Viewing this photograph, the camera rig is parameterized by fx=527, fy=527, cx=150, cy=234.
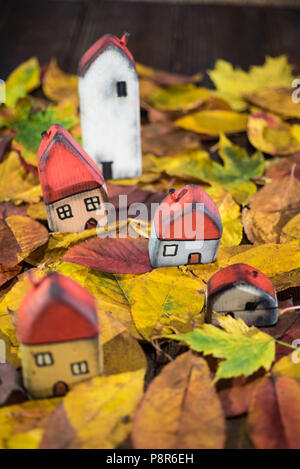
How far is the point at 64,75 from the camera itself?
1.59 m

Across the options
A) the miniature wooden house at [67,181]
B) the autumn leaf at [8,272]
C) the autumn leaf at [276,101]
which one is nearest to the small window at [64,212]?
the miniature wooden house at [67,181]

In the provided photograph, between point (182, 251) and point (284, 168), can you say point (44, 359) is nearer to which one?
point (182, 251)

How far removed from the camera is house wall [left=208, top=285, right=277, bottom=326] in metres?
0.75

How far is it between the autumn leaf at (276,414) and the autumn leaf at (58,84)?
100 cm

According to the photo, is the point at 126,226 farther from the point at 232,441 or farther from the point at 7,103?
the point at 7,103

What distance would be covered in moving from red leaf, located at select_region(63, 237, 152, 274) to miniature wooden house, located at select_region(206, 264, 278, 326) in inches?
6.7

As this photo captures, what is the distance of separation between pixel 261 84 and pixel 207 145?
1.15 feet

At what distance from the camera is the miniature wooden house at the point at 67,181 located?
0.90 m

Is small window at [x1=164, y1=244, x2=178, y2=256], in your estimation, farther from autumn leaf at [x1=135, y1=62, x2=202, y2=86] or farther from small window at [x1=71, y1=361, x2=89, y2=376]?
autumn leaf at [x1=135, y1=62, x2=202, y2=86]

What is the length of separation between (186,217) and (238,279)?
0.15 metres

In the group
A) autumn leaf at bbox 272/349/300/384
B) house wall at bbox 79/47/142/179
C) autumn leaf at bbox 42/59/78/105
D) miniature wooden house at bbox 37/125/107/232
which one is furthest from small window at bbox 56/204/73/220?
autumn leaf at bbox 42/59/78/105

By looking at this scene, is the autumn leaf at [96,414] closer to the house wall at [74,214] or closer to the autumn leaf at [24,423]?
the autumn leaf at [24,423]

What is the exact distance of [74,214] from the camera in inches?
38.0

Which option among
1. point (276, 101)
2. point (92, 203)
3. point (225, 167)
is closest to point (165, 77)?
point (276, 101)
